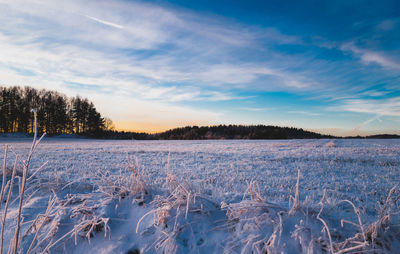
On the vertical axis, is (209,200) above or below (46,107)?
below

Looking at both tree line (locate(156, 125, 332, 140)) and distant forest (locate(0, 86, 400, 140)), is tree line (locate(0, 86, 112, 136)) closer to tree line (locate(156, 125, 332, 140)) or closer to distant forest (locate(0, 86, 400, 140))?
distant forest (locate(0, 86, 400, 140))

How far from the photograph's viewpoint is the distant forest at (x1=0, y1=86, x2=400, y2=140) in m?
37.3

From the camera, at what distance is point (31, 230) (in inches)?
90.0

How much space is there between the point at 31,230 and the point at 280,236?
2596 mm

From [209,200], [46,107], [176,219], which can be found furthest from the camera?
[46,107]

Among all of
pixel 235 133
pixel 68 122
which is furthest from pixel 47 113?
pixel 235 133

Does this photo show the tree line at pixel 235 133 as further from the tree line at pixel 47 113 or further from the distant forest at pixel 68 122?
the tree line at pixel 47 113

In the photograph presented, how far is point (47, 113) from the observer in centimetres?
4659

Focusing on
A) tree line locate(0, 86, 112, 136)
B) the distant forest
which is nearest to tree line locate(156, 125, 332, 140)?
the distant forest

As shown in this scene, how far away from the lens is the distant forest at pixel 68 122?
122ft

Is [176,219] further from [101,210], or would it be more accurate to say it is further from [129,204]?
[101,210]

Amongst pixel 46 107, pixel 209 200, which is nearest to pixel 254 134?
pixel 209 200

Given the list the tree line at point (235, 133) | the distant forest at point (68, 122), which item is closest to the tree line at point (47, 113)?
the distant forest at point (68, 122)

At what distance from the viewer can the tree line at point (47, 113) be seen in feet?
141
